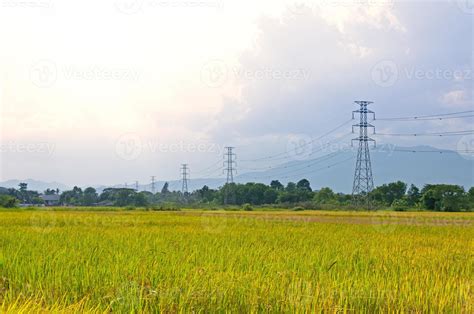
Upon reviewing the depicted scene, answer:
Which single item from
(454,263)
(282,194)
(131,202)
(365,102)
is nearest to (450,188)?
(365,102)

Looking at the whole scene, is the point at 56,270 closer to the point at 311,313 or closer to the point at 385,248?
the point at 311,313

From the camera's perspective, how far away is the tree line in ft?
185

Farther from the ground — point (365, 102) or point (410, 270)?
point (365, 102)

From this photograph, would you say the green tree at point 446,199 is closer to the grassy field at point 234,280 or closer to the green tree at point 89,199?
the grassy field at point 234,280

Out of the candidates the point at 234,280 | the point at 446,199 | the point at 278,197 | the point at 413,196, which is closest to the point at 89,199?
the point at 278,197

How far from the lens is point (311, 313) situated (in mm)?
4652

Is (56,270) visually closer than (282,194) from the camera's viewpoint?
Yes

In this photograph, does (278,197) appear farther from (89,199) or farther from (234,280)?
(234,280)

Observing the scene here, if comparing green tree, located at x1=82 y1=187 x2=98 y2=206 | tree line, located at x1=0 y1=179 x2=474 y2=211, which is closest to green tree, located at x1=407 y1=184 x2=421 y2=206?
tree line, located at x1=0 y1=179 x2=474 y2=211

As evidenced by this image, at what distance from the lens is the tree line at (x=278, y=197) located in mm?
56438

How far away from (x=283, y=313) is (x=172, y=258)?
332 centimetres

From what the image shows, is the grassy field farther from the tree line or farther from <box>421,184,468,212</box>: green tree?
<box>421,184,468,212</box>: green tree

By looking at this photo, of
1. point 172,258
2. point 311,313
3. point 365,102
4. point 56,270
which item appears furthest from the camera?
point 365,102

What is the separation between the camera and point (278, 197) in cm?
8281
